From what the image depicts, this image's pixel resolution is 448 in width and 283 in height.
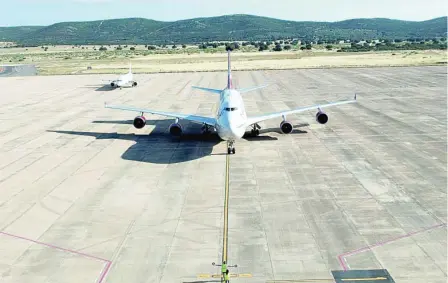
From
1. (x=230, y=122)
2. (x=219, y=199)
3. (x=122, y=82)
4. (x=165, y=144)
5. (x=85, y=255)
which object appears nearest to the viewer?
(x=85, y=255)

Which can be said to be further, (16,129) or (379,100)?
(379,100)

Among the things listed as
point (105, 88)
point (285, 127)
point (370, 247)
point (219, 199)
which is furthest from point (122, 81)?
point (370, 247)

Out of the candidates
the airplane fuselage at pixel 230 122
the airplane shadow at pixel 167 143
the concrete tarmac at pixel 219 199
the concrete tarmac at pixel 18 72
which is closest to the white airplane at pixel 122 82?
the concrete tarmac at pixel 219 199

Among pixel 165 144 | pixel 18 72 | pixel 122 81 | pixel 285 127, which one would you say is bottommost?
pixel 18 72

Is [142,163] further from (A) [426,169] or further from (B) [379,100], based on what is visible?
(B) [379,100]

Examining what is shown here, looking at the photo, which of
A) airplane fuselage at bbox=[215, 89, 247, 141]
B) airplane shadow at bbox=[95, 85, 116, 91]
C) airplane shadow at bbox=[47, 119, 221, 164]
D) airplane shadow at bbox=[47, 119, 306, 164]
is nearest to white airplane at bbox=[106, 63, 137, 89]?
airplane shadow at bbox=[95, 85, 116, 91]

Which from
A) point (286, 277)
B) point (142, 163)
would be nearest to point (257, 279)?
point (286, 277)

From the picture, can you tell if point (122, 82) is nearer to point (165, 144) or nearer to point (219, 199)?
point (165, 144)

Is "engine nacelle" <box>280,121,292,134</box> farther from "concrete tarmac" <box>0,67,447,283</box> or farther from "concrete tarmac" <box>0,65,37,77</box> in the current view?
"concrete tarmac" <box>0,65,37,77</box>
